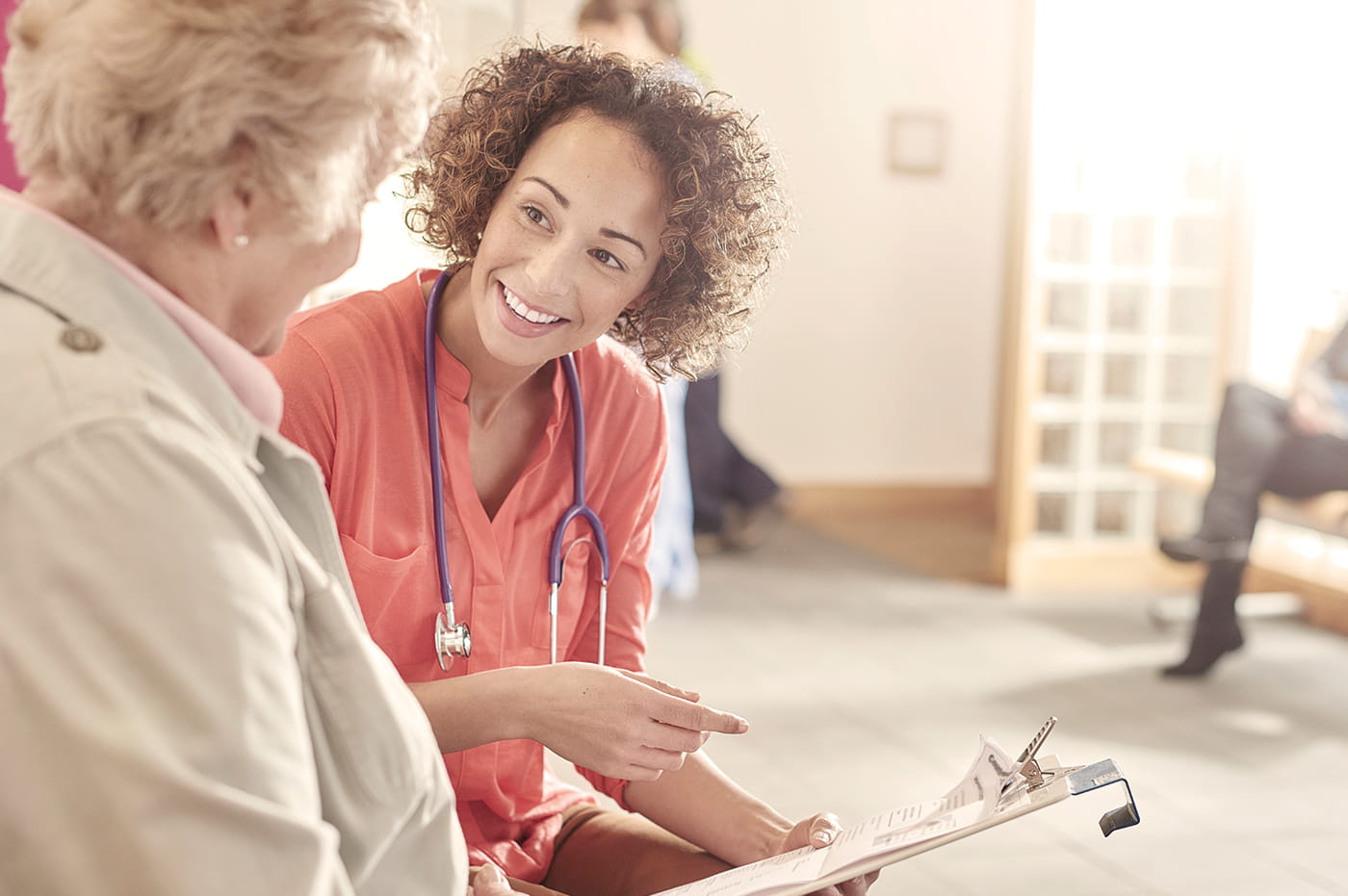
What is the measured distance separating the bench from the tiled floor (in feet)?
0.32

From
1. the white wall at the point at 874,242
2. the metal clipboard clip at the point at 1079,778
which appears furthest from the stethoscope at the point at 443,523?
the white wall at the point at 874,242

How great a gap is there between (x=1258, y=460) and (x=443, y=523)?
2.93 m

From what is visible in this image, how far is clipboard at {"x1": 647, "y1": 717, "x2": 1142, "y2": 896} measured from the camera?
0.93 m

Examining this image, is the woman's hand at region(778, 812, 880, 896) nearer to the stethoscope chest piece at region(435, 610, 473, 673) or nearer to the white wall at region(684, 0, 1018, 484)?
the stethoscope chest piece at region(435, 610, 473, 673)

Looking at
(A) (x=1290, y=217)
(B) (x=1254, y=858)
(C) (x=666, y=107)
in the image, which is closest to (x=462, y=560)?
(C) (x=666, y=107)

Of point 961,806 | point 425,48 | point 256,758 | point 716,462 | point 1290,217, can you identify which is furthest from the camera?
point 716,462

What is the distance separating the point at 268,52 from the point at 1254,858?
2200mm

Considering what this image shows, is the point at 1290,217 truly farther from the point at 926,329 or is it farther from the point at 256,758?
the point at 256,758

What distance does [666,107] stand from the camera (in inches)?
50.6

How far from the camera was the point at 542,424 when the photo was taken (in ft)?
4.40

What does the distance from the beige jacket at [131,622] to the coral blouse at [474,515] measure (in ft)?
1.50

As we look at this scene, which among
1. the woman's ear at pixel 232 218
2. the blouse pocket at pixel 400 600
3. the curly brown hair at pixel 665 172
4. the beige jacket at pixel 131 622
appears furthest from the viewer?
the curly brown hair at pixel 665 172

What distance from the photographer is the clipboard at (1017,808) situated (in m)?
0.93

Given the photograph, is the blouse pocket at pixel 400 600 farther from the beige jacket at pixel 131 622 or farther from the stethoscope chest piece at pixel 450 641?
the beige jacket at pixel 131 622
